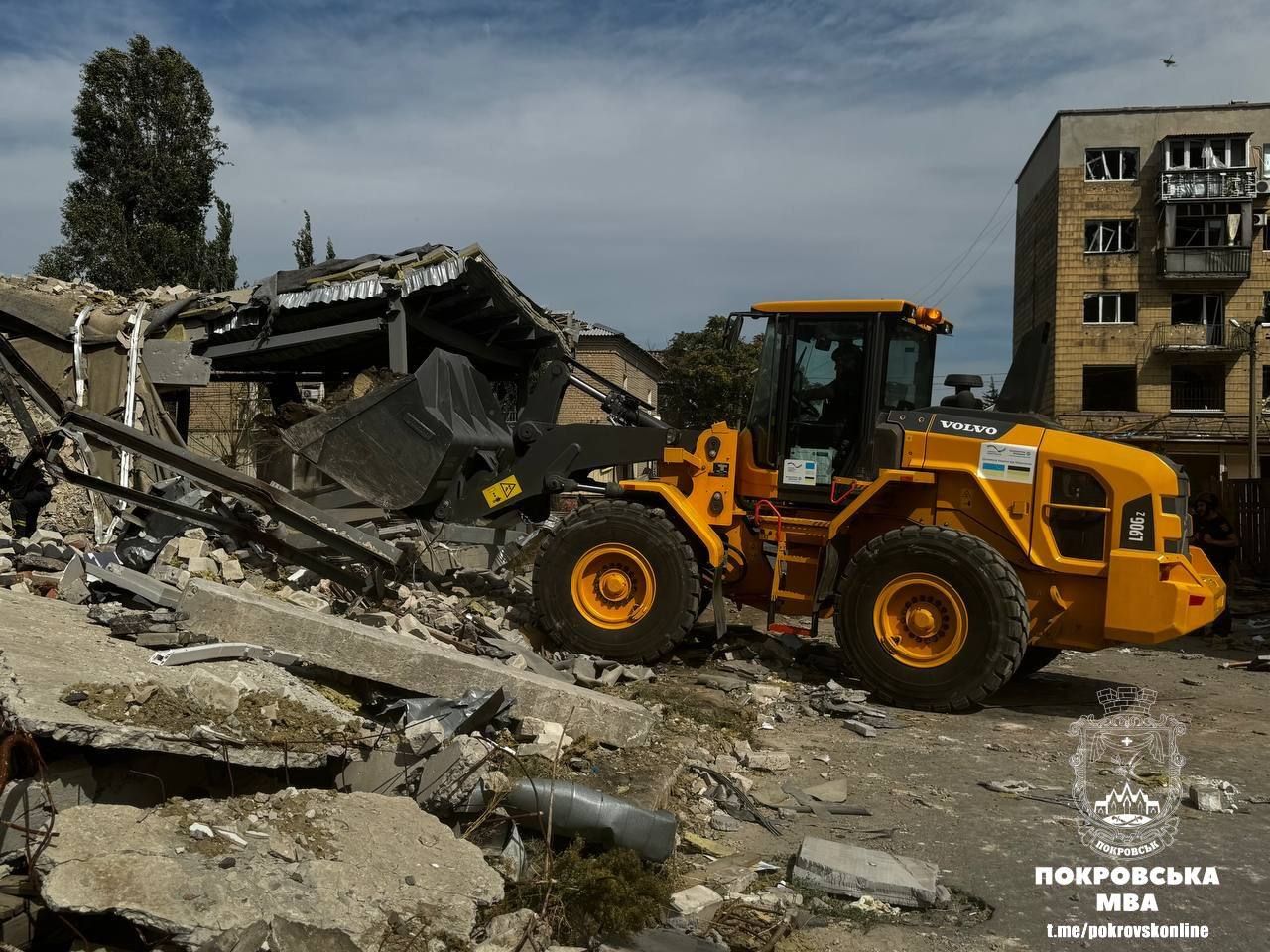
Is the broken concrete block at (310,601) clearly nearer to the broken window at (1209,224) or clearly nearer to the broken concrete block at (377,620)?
the broken concrete block at (377,620)

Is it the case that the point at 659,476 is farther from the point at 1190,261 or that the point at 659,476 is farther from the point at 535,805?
the point at 1190,261

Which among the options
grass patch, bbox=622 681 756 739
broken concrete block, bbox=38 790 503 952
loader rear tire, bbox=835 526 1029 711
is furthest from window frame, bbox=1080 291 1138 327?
broken concrete block, bbox=38 790 503 952

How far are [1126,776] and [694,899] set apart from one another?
2.92 meters

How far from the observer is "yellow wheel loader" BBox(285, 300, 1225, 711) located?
6449 millimetres

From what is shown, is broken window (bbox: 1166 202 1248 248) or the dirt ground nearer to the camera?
the dirt ground

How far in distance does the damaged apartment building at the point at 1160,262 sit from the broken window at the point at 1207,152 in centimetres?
3

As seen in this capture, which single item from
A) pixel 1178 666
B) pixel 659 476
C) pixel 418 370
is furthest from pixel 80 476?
pixel 1178 666

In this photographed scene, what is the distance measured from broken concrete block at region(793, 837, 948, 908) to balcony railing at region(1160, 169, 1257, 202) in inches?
1401

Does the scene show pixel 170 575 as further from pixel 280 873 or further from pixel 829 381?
pixel 829 381

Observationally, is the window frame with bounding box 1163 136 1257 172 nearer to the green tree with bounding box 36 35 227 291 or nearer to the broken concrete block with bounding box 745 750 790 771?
the green tree with bounding box 36 35 227 291

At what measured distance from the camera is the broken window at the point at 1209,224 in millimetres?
33875

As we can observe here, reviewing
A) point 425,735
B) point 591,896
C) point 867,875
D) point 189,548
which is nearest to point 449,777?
point 425,735

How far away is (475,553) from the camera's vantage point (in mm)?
8539

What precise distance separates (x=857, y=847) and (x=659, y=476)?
424cm
